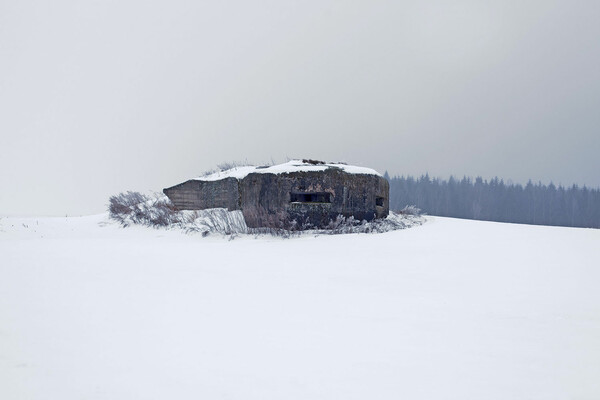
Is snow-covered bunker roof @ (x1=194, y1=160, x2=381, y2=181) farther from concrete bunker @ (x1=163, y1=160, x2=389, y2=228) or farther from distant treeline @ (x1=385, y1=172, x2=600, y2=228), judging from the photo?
distant treeline @ (x1=385, y1=172, x2=600, y2=228)

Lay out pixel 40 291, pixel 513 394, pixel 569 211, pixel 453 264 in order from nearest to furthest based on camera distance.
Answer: pixel 513 394, pixel 40 291, pixel 453 264, pixel 569 211

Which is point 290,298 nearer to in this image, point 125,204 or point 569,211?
point 125,204

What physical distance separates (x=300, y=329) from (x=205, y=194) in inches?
383

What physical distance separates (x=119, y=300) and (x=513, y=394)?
95.7 inches

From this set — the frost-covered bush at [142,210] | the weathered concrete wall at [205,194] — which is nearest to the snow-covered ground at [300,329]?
the weathered concrete wall at [205,194]

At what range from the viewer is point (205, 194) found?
1145 centimetres

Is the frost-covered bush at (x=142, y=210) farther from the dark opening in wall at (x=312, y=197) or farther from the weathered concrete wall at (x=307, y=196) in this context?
the dark opening in wall at (x=312, y=197)

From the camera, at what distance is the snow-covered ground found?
1.54 metres

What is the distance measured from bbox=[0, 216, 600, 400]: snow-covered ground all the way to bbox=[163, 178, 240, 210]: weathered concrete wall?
220 inches

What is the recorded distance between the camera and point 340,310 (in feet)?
8.43

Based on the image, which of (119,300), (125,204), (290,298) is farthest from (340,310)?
(125,204)

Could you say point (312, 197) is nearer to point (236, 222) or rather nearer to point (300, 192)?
point (300, 192)

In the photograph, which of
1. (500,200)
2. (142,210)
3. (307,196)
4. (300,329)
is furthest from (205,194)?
(500,200)

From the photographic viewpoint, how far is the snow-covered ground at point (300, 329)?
5.05ft
